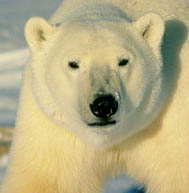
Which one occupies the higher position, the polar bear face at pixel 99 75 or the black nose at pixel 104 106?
the polar bear face at pixel 99 75

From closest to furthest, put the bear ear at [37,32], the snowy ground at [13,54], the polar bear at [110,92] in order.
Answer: the polar bear at [110,92] < the bear ear at [37,32] < the snowy ground at [13,54]

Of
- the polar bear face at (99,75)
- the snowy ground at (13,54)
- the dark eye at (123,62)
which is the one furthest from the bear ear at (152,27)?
the snowy ground at (13,54)

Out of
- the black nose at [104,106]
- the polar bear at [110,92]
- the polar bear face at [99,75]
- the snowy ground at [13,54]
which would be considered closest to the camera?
the black nose at [104,106]

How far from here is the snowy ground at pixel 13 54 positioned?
6105mm

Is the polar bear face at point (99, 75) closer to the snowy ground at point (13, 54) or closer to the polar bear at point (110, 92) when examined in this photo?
the polar bear at point (110, 92)

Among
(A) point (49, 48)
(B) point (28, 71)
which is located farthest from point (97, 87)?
(B) point (28, 71)

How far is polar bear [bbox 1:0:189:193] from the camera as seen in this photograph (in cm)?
337

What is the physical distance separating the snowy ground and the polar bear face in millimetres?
2111

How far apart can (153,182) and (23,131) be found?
101 cm

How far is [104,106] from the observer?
311 cm

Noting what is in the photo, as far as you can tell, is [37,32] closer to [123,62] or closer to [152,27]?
[123,62]

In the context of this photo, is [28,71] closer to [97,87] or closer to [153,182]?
[97,87]

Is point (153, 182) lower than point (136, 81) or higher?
lower

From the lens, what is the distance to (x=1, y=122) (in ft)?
26.0
